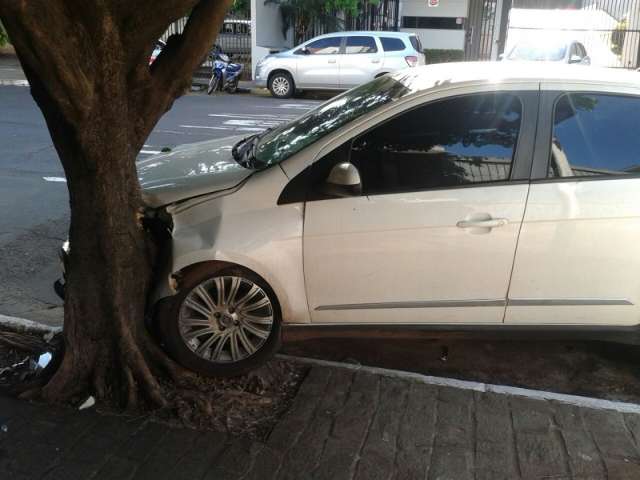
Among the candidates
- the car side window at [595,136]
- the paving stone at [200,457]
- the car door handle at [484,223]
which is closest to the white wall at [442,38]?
the car side window at [595,136]

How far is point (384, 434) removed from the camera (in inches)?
130

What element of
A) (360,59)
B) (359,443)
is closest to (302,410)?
(359,443)

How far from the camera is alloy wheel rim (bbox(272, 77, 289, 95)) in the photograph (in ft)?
59.2

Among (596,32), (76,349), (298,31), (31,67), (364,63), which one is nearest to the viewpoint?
(31,67)

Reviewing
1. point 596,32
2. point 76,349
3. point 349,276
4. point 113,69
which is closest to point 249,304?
point 349,276

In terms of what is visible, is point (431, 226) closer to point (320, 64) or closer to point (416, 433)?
point (416, 433)

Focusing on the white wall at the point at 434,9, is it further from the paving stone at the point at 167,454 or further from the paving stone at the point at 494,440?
the paving stone at the point at 167,454

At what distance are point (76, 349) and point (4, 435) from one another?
0.56m

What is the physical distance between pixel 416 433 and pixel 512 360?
1.19 metres

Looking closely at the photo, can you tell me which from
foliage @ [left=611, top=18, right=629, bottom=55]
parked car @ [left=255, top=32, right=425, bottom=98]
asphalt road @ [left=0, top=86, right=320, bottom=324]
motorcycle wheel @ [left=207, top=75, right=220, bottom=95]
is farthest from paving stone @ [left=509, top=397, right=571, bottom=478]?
foliage @ [left=611, top=18, right=629, bottom=55]

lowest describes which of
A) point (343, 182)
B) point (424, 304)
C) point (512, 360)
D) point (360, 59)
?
point (512, 360)

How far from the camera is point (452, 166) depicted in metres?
3.66

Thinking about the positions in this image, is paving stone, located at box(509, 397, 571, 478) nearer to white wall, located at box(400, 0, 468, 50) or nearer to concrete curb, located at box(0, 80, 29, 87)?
concrete curb, located at box(0, 80, 29, 87)

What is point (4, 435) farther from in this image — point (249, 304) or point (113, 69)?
point (113, 69)
